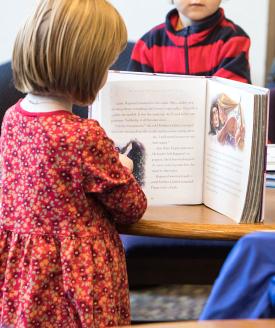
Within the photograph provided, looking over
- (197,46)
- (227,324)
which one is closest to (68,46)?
(227,324)

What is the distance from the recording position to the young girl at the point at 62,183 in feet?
4.46

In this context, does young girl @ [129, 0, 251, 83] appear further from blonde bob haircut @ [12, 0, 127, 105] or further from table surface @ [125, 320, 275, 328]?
table surface @ [125, 320, 275, 328]

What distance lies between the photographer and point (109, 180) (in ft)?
4.50

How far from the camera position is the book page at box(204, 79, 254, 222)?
142 cm

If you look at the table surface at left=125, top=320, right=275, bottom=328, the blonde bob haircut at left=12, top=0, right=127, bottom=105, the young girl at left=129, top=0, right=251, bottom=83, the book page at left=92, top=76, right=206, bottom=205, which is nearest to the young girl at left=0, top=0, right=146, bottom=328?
the blonde bob haircut at left=12, top=0, right=127, bottom=105

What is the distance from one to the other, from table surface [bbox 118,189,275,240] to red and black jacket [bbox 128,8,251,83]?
635mm

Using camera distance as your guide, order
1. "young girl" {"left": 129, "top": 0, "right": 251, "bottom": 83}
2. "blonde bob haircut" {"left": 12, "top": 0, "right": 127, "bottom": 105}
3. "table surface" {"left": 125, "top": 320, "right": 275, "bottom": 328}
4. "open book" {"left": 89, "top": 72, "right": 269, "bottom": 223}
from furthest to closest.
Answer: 1. "young girl" {"left": 129, "top": 0, "right": 251, "bottom": 83}
2. "open book" {"left": 89, "top": 72, "right": 269, "bottom": 223}
3. "blonde bob haircut" {"left": 12, "top": 0, "right": 127, "bottom": 105}
4. "table surface" {"left": 125, "top": 320, "right": 275, "bottom": 328}

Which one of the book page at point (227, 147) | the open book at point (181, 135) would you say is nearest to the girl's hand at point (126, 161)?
the open book at point (181, 135)

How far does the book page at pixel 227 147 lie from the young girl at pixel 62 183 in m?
0.20

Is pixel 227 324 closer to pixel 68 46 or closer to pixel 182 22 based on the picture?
pixel 68 46

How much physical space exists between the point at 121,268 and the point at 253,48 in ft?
5.59

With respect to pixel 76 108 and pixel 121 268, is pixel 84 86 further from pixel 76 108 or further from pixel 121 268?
pixel 76 108

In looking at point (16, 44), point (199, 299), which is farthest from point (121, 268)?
point (199, 299)

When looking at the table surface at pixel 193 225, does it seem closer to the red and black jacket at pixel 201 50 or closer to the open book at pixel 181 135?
Answer: the open book at pixel 181 135
